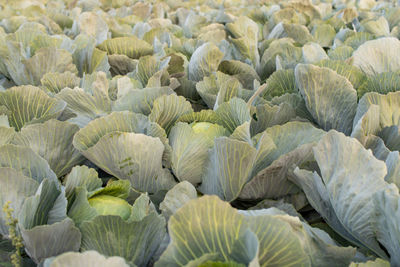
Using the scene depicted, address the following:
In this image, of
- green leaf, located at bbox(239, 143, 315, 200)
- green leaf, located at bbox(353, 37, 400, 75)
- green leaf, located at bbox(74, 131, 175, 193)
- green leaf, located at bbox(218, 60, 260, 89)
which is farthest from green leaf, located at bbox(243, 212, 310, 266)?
green leaf, located at bbox(218, 60, 260, 89)

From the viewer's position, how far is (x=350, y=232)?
3.29 ft

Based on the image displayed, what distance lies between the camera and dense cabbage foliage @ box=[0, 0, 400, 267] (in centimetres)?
80

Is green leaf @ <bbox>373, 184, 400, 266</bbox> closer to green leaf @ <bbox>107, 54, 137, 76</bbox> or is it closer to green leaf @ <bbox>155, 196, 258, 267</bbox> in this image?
green leaf @ <bbox>155, 196, 258, 267</bbox>

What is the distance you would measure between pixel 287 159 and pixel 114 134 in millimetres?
459

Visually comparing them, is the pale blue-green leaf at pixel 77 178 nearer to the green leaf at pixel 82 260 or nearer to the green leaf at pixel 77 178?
the green leaf at pixel 77 178

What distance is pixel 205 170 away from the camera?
3.99ft

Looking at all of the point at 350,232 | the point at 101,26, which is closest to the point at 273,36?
the point at 101,26

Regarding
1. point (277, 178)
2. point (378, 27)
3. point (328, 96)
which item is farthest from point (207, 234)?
point (378, 27)

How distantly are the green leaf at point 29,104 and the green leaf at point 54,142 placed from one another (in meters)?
0.18

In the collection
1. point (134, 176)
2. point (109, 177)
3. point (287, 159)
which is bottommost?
point (109, 177)

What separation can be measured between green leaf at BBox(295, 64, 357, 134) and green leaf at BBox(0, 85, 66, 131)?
0.81 metres

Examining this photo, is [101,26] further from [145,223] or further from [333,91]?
[145,223]

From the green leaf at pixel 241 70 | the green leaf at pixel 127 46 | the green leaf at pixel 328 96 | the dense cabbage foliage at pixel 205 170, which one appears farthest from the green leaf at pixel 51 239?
the green leaf at pixel 127 46

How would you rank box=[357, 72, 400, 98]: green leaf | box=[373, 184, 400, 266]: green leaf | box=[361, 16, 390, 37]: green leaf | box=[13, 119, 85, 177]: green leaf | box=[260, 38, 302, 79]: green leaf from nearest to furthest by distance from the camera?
box=[373, 184, 400, 266]: green leaf → box=[13, 119, 85, 177]: green leaf → box=[357, 72, 400, 98]: green leaf → box=[260, 38, 302, 79]: green leaf → box=[361, 16, 390, 37]: green leaf
